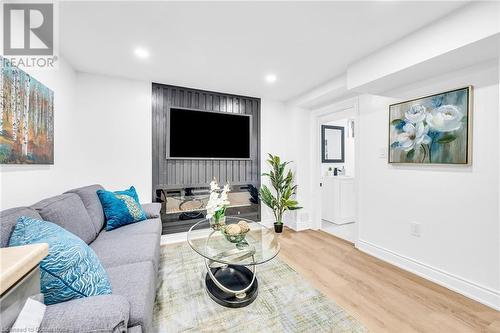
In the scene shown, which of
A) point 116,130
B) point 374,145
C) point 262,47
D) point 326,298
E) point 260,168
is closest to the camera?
point 326,298

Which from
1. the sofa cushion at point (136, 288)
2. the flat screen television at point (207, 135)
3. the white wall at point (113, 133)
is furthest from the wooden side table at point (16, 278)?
the flat screen television at point (207, 135)

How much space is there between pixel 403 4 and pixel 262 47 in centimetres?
121

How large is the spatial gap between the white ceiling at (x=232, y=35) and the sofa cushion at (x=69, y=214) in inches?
60.5

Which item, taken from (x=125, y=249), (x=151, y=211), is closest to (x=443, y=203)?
(x=125, y=249)

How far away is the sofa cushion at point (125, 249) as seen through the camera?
158 cm

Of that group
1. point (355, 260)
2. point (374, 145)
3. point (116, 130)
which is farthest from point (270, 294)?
point (116, 130)

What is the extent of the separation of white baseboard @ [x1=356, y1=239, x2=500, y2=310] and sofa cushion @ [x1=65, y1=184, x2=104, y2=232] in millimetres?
3191

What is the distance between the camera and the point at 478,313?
1726 millimetres

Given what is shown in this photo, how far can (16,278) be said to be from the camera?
1.97 feet

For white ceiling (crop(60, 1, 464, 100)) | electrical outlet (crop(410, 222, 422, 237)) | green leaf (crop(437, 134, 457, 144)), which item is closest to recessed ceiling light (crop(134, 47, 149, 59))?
white ceiling (crop(60, 1, 464, 100))

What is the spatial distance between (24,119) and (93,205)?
0.92 m

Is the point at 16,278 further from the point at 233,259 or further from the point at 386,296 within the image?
the point at 386,296

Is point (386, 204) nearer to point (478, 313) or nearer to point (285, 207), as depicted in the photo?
point (478, 313)

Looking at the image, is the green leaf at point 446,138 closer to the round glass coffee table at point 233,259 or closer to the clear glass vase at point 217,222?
the round glass coffee table at point 233,259
